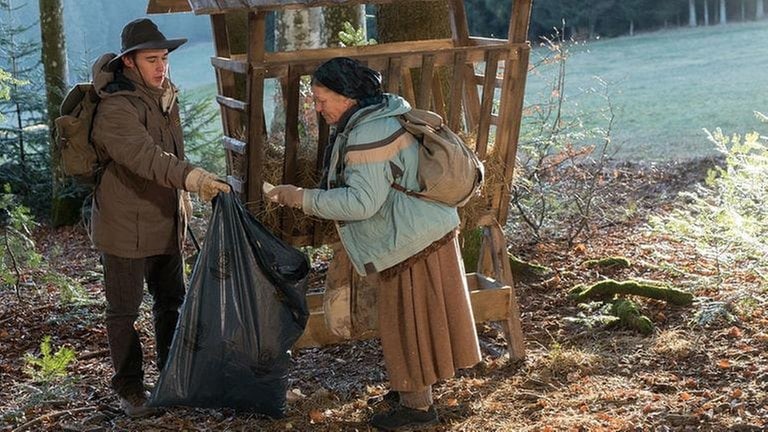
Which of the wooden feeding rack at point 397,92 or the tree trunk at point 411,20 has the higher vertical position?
the tree trunk at point 411,20

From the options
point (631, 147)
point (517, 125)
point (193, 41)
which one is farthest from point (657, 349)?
point (193, 41)

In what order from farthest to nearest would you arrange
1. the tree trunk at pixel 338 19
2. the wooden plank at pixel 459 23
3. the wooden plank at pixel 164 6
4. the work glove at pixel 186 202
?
the tree trunk at pixel 338 19 → the wooden plank at pixel 459 23 → the wooden plank at pixel 164 6 → the work glove at pixel 186 202

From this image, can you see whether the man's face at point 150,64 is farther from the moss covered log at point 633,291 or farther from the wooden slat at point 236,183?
the moss covered log at point 633,291

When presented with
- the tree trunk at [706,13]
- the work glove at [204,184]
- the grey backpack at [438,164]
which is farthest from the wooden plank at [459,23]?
the tree trunk at [706,13]

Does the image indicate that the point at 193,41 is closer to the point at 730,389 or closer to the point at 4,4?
the point at 4,4

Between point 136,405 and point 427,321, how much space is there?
56.7 inches

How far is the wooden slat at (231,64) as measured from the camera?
4.75 m

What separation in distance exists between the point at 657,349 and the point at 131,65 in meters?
3.31

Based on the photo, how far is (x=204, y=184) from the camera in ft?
14.5

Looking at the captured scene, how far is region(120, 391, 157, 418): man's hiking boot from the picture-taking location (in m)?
4.73

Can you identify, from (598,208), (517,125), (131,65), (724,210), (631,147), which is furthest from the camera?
(631,147)

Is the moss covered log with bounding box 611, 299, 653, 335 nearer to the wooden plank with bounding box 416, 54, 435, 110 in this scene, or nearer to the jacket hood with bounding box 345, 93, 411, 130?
the wooden plank with bounding box 416, 54, 435, 110

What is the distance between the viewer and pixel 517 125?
5473 millimetres

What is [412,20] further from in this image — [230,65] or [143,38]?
[143,38]
